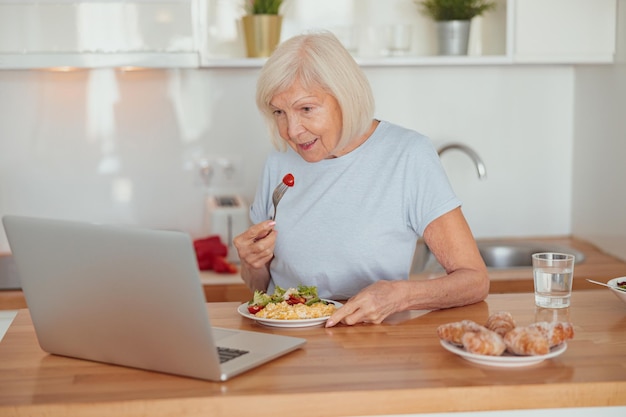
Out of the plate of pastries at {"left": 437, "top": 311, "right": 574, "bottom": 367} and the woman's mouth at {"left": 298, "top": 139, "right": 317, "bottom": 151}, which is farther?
the woman's mouth at {"left": 298, "top": 139, "right": 317, "bottom": 151}

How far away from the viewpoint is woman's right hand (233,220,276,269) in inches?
77.2

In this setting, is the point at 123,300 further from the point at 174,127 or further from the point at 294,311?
the point at 174,127

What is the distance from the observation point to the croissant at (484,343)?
1.47 m

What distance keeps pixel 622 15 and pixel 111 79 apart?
1.75 metres

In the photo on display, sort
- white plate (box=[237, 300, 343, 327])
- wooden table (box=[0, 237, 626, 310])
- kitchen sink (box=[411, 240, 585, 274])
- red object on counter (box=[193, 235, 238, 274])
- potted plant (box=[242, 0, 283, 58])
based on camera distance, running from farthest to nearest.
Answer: kitchen sink (box=[411, 240, 585, 274]) < potted plant (box=[242, 0, 283, 58]) < red object on counter (box=[193, 235, 238, 274]) < wooden table (box=[0, 237, 626, 310]) < white plate (box=[237, 300, 343, 327])

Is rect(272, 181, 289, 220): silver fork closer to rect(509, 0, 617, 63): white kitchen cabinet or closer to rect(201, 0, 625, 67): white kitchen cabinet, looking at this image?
rect(201, 0, 625, 67): white kitchen cabinet

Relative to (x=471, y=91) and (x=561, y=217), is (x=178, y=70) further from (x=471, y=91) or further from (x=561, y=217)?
(x=561, y=217)

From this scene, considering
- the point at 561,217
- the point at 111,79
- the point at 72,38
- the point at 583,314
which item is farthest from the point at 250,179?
the point at 583,314

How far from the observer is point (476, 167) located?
3.23m

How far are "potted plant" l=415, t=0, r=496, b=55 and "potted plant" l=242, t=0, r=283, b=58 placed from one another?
0.55 meters

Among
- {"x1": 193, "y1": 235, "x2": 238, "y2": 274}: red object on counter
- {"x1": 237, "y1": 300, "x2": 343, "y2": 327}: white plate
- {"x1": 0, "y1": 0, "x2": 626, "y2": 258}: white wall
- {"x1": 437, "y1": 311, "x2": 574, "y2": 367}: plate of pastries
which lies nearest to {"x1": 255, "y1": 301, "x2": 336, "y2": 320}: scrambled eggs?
{"x1": 237, "y1": 300, "x2": 343, "y2": 327}: white plate

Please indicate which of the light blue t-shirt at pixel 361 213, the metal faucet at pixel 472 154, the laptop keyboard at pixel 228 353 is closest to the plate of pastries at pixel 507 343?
the laptop keyboard at pixel 228 353

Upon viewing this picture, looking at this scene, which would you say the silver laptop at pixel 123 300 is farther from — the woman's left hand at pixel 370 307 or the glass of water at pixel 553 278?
the glass of water at pixel 553 278

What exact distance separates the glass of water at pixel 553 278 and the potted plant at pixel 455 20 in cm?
Answer: 141
